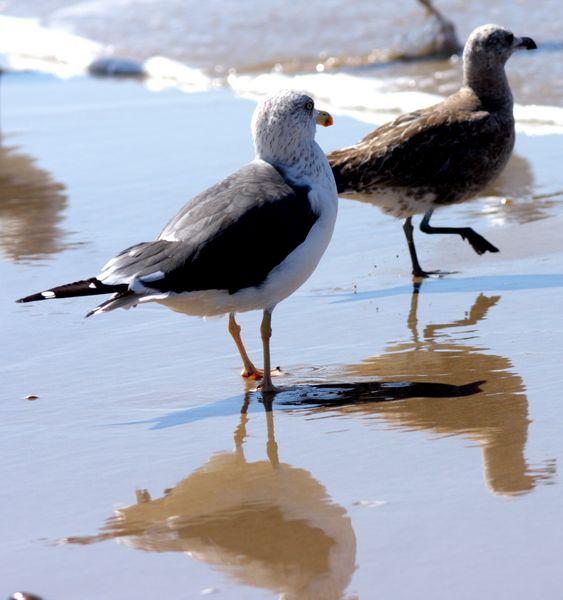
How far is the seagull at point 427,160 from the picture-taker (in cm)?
768

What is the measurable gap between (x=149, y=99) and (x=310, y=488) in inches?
393

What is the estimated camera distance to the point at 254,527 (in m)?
4.07

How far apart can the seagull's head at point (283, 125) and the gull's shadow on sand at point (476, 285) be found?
125 centimetres

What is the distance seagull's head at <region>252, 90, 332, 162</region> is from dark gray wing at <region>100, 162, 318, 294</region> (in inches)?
9.1

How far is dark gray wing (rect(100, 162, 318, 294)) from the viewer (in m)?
5.18

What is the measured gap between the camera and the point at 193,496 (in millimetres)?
4379

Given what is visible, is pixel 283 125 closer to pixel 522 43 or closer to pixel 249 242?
pixel 249 242

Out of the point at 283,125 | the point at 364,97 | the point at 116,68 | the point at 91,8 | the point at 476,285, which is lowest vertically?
the point at 476,285

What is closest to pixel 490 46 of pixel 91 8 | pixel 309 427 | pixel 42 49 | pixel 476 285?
pixel 476 285

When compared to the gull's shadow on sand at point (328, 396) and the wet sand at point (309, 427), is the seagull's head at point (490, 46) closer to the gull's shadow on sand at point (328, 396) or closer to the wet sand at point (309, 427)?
the wet sand at point (309, 427)

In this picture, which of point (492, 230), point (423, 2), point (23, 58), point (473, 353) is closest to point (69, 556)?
point (473, 353)

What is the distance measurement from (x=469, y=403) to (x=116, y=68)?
40.1 ft

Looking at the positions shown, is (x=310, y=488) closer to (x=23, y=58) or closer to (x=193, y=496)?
(x=193, y=496)

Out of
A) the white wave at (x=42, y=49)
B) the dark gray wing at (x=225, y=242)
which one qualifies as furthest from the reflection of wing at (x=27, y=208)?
the white wave at (x=42, y=49)
